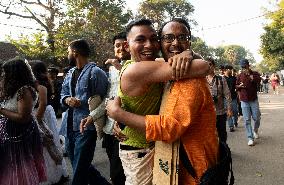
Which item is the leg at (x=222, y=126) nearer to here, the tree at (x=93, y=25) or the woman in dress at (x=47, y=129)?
the woman in dress at (x=47, y=129)

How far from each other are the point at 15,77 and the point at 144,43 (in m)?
1.80

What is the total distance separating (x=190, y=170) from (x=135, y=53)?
785mm

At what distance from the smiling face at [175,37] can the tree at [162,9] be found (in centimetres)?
4157

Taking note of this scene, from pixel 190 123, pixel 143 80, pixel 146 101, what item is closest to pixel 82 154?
pixel 146 101

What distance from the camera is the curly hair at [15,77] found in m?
3.53

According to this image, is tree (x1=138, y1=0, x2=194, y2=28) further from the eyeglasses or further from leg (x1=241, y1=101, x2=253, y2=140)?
the eyeglasses

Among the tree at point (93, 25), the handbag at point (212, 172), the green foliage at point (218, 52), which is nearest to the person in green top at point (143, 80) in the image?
the handbag at point (212, 172)

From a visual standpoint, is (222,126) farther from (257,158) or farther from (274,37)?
(274,37)

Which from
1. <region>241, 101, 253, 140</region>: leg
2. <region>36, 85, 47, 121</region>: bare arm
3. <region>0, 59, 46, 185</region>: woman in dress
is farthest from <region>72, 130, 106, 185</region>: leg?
<region>241, 101, 253, 140</region>: leg

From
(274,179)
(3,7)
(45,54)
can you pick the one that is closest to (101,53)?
(45,54)

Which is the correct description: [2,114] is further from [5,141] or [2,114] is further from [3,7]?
[3,7]

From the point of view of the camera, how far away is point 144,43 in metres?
2.22

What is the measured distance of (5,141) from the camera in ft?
11.8

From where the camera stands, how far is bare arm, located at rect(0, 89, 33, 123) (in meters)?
3.44
